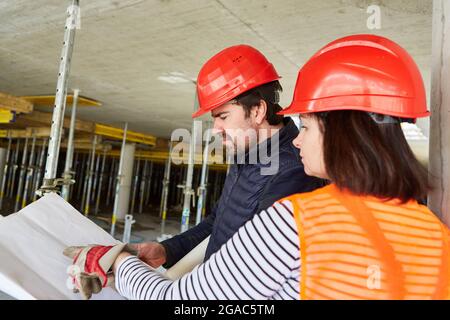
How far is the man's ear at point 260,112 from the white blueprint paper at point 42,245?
2.44 feet

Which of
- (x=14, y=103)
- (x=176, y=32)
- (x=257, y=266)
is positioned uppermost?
(x=176, y=32)

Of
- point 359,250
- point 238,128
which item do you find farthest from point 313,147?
point 238,128

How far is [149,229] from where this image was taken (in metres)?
9.80

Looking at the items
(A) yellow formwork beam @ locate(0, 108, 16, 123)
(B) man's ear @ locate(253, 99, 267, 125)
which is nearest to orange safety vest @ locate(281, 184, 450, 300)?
(B) man's ear @ locate(253, 99, 267, 125)

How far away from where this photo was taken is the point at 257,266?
2.54 ft

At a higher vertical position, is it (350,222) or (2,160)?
(2,160)

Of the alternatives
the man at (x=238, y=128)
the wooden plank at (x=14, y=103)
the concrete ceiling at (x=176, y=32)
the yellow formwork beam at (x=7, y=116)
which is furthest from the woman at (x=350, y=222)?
the yellow formwork beam at (x=7, y=116)

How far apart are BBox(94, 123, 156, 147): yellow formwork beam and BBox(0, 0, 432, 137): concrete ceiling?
3.99m

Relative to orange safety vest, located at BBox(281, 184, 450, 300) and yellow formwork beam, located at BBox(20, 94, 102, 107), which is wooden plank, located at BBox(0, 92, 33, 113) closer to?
yellow formwork beam, located at BBox(20, 94, 102, 107)

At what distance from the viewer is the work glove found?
1.00 m

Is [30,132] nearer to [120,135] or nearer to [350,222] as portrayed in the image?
[120,135]

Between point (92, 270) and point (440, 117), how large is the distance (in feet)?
3.80

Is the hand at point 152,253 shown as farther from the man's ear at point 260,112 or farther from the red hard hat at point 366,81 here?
the red hard hat at point 366,81

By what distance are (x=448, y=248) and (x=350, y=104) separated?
1.32 feet
